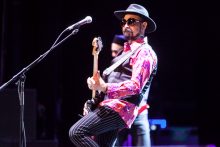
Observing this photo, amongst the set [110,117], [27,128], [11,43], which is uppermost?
[11,43]

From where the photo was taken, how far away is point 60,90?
Result: 7.39 meters

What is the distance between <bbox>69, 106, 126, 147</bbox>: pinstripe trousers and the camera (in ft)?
11.9

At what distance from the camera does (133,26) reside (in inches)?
159

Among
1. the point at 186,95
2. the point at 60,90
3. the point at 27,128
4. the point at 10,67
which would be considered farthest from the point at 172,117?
the point at 27,128

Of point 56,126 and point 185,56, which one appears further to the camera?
point 185,56

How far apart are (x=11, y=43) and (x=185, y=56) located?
11.0 feet

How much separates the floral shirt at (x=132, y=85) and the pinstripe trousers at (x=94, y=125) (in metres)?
0.05

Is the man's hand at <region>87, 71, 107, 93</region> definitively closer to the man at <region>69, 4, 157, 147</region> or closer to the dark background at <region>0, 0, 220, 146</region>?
the man at <region>69, 4, 157, 147</region>

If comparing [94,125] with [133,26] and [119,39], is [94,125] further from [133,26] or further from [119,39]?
[119,39]

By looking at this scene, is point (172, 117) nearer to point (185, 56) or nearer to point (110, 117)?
point (185, 56)

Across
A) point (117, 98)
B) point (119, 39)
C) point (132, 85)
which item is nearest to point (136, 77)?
point (132, 85)

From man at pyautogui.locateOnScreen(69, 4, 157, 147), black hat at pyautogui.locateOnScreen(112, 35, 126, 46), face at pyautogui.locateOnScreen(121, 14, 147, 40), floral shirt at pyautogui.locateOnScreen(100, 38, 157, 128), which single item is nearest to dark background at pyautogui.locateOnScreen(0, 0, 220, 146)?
black hat at pyautogui.locateOnScreen(112, 35, 126, 46)

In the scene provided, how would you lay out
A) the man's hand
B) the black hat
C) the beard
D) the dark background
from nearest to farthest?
the man's hand, the beard, the black hat, the dark background

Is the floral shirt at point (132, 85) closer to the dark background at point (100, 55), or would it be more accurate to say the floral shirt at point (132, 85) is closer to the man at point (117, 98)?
the man at point (117, 98)
